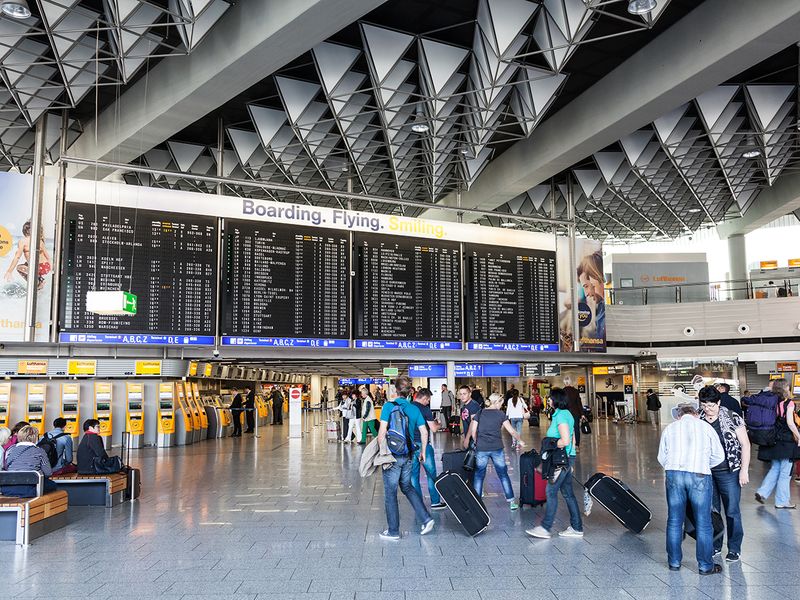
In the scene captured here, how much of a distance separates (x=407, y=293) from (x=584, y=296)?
6.40 metres

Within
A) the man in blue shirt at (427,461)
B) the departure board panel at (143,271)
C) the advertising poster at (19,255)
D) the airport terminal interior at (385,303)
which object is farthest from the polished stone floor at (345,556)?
the advertising poster at (19,255)

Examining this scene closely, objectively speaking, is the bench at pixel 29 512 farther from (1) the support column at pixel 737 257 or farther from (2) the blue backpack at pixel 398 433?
(1) the support column at pixel 737 257

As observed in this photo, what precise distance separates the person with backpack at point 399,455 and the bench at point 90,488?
4.08 m

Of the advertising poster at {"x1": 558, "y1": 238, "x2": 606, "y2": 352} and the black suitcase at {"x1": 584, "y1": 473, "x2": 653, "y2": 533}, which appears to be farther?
the advertising poster at {"x1": 558, "y1": 238, "x2": 606, "y2": 352}

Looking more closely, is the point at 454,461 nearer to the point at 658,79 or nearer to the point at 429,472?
the point at 429,472

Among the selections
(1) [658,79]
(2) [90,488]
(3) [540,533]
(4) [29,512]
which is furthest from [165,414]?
(1) [658,79]

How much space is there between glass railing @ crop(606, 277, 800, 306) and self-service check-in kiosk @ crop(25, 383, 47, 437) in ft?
65.5

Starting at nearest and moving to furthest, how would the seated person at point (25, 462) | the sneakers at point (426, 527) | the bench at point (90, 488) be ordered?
the sneakers at point (426, 527)
the seated person at point (25, 462)
the bench at point (90, 488)

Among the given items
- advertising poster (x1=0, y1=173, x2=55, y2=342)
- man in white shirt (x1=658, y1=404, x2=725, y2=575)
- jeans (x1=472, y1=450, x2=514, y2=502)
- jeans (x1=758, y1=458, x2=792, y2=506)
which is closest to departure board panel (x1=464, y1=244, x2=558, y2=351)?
jeans (x1=472, y1=450, x2=514, y2=502)

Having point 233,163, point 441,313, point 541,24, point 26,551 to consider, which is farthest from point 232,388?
point 26,551

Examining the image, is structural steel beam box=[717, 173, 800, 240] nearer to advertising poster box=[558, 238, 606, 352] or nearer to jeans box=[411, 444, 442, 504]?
advertising poster box=[558, 238, 606, 352]

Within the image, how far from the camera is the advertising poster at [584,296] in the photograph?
20672 mm

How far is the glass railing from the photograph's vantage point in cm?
2564

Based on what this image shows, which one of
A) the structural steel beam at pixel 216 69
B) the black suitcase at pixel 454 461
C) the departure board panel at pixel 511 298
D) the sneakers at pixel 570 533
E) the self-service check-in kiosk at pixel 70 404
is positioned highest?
the structural steel beam at pixel 216 69
